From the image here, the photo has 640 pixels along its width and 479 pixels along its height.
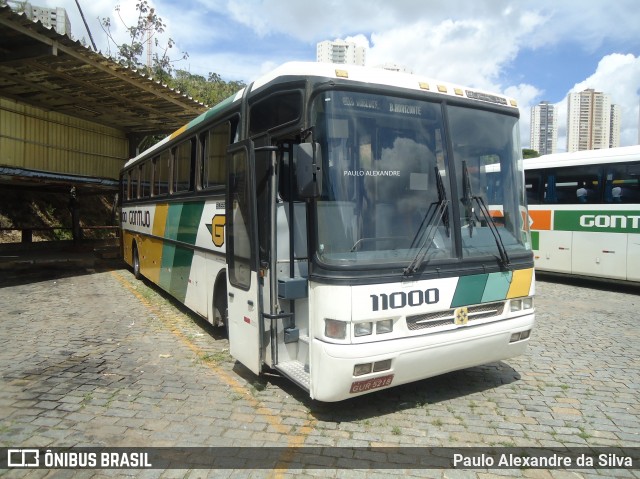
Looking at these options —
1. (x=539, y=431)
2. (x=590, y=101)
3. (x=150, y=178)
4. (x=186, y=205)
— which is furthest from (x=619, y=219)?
(x=590, y=101)

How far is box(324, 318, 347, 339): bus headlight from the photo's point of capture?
3.84 meters

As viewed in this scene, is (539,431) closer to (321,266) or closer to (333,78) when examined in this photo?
(321,266)

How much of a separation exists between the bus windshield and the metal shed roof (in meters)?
7.86

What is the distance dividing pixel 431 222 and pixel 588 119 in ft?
168

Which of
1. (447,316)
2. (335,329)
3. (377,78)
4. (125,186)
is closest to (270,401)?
(335,329)

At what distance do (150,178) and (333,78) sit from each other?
7.38 meters

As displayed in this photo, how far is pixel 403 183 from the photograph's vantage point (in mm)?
4211

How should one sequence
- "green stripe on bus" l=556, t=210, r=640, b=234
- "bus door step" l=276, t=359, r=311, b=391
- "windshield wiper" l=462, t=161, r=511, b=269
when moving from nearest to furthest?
"bus door step" l=276, t=359, r=311, b=391
"windshield wiper" l=462, t=161, r=511, b=269
"green stripe on bus" l=556, t=210, r=640, b=234

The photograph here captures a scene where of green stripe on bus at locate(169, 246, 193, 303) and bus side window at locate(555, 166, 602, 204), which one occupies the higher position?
bus side window at locate(555, 166, 602, 204)

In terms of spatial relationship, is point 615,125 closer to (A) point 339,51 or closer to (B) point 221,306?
(A) point 339,51

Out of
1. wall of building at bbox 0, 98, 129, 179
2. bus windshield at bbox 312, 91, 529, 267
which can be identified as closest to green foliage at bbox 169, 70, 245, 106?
wall of building at bbox 0, 98, 129, 179

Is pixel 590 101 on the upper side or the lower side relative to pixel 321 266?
upper

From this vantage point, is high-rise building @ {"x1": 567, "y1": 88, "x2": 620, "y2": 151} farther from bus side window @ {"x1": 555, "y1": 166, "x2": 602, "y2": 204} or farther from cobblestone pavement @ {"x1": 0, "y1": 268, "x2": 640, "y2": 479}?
cobblestone pavement @ {"x1": 0, "y1": 268, "x2": 640, "y2": 479}

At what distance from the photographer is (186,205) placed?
7.60m
